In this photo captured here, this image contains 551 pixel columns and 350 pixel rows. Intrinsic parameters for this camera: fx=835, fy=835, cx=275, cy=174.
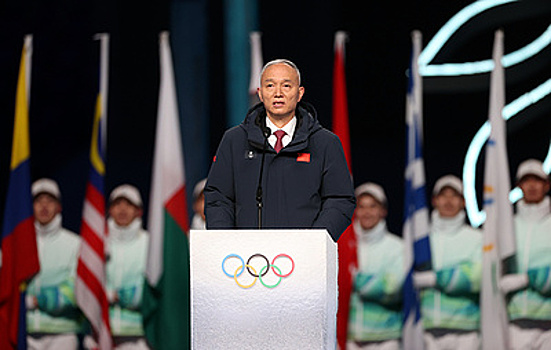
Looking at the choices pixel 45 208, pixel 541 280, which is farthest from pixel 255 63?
pixel 541 280

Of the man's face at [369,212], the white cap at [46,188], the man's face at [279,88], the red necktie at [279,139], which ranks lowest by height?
the red necktie at [279,139]

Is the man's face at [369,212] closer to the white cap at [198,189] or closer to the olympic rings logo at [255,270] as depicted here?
the white cap at [198,189]

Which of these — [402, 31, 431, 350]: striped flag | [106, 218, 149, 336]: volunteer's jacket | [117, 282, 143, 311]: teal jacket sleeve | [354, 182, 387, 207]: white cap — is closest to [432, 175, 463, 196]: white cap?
[402, 31, 431, 350]: striped flag

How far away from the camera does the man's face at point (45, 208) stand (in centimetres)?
746

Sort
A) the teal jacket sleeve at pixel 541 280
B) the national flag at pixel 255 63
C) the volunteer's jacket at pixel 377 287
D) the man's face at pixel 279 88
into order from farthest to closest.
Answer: the national flag at pixel 255 63 < the volunteer's jacket at pixel 377 287 < the teal jacket sleeve at pixel 541 280 < the man's face at pixel 279 88

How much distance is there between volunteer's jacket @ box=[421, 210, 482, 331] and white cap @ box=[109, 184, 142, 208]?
2.58 metres

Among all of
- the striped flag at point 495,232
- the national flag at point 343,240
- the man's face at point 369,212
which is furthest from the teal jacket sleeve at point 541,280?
the national flag at point 343,240

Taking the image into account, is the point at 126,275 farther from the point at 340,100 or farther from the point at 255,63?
the point at 340,100

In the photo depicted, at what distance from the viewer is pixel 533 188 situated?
6762 mm

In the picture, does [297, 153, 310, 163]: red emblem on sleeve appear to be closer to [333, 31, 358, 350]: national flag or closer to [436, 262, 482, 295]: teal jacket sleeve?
[333, 31, 358, 350]: national flag

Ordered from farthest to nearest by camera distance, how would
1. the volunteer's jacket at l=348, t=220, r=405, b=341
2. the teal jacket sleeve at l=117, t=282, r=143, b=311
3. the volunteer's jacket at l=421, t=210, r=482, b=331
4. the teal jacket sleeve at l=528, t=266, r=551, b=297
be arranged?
the teal jacket sleeve at l=117, t=282, r=143, b=311, the volunteer's jacket at l=348, t=220, r=405, b=341, the volunteer's jacket at l=421, t=210, r=482, b=331, the teal jacket sleeve at l=528, t=266, r=551, b=297

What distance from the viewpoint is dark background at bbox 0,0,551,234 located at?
6988 millimetres

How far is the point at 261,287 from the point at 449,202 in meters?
4.56

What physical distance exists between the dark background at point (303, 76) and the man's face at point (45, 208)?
11cm
